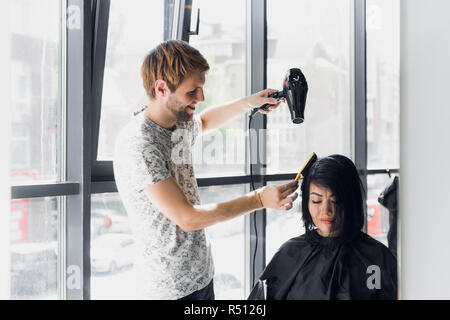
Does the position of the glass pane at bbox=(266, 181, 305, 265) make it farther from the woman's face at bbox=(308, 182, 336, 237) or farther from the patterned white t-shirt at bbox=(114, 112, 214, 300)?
the patterned white t-shirt at bbox=(114, 112, 214, 300)

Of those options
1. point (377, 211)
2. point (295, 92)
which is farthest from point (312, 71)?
point (377, 211)

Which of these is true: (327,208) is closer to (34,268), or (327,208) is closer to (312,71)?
(312,71)

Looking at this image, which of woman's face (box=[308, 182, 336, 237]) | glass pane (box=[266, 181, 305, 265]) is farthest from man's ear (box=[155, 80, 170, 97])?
woman's face (box=[308, 182, 336, 237])

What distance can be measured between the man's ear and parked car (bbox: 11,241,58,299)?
0.69 m

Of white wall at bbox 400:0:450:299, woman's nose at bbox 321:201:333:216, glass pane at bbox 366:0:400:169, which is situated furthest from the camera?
woman's nose at bbox 321:201:333:216

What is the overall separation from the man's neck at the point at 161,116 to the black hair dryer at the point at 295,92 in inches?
15.8

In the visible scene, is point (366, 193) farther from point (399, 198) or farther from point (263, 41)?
point (263, 41)

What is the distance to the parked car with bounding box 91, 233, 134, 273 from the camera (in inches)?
59.3

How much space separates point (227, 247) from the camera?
5.06 feet

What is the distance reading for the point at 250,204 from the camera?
4.87 ft

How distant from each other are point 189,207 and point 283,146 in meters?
0.42

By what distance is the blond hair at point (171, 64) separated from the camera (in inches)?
57.6

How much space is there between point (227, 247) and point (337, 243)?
1.34 feet
